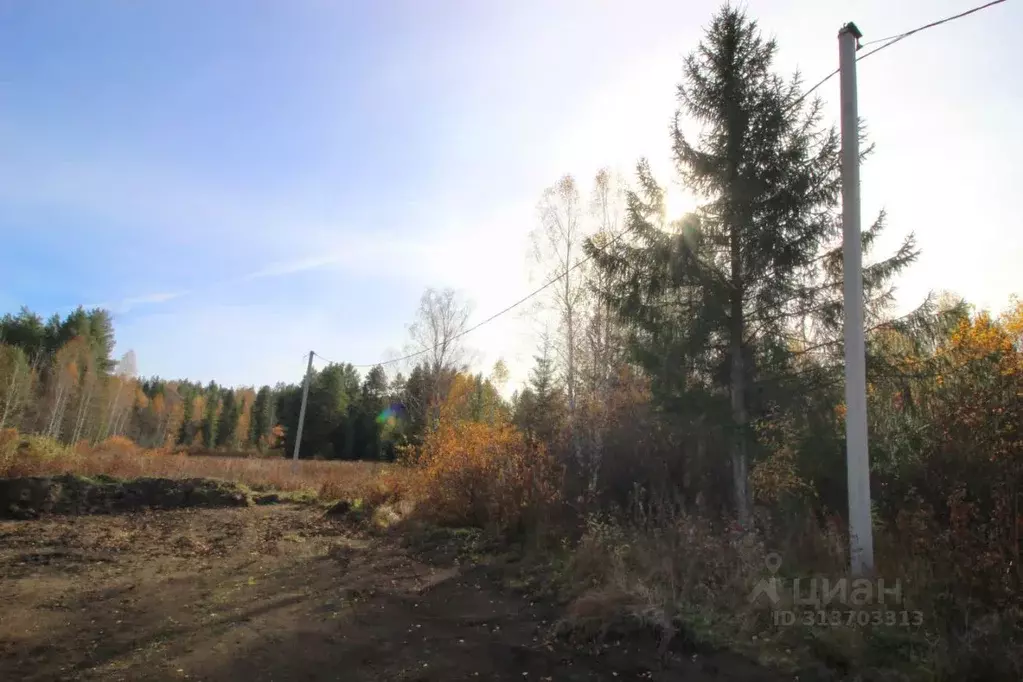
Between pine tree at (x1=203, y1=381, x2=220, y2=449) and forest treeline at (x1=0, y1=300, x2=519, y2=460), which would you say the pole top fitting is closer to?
forest treeline at (x1=0, y1=300, x2=519, y2=460)

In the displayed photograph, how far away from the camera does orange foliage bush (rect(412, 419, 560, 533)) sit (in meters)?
10.2

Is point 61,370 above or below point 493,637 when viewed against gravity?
above

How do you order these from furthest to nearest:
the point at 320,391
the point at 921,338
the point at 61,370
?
the point at 320,391
the point at 61,370
the point at 921,338

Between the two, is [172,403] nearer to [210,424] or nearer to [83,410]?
[210,424]

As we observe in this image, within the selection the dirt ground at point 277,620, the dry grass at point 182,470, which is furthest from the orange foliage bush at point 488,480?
the dry grass at point 182,470

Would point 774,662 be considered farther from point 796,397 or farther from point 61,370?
point 61,370

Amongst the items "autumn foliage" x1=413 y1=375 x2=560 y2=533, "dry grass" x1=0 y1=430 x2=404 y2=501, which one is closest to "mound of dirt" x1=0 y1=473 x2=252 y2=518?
"dry grass" x1=0 y1=430 x2=404 y2=501

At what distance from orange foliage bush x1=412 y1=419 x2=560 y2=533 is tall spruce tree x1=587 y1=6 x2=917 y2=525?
3005 mm

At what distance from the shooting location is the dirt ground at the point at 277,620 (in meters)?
4.73

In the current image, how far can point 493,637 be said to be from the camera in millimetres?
5742

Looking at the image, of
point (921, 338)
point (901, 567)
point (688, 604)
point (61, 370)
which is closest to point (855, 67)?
point (921, 338)

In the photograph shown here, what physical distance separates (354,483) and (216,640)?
572 inches

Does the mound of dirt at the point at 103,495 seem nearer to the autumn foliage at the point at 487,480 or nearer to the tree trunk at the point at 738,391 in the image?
the autumn foliage at the point at 487,480

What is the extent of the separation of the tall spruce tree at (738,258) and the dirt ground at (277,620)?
153 inches
